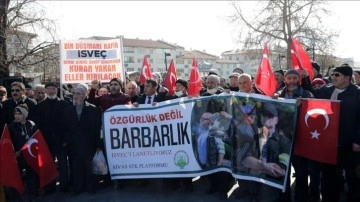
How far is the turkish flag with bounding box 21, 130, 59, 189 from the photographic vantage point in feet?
19.3

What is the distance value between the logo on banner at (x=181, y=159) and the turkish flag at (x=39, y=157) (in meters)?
2.01

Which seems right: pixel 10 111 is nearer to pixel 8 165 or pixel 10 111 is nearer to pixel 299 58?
pixel 8 165

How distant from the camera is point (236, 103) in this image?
5566 millimetres

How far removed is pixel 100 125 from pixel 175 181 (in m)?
1.59

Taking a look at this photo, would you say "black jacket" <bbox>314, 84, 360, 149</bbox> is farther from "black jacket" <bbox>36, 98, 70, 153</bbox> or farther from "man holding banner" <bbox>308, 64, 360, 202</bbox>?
"black jacket" <bbox>36, 98, 70, 153</bbox>

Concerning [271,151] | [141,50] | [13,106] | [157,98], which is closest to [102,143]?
[157,98]

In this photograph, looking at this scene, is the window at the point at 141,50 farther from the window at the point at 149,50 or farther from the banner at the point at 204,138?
the banner at the point at 204,138

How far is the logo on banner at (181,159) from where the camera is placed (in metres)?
5.99

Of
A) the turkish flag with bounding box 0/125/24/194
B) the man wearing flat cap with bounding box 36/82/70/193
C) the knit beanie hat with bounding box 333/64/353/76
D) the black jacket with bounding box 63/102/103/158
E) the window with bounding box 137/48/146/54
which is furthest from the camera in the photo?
the window with bounding box 137/48/146/54

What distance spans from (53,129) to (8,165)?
1227mm

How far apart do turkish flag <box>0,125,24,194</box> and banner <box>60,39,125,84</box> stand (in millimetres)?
2560

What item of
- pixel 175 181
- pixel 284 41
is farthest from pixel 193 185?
pixel 284 41

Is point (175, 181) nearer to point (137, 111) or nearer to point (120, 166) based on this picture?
point (120, 166)

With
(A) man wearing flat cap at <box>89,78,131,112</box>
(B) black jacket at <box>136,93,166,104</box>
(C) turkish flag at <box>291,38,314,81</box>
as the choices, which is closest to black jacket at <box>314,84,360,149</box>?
(C) turkish flag at <box>291,38,314,81</box>
